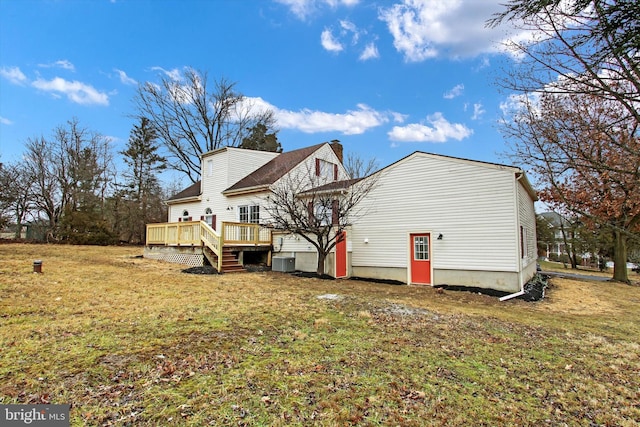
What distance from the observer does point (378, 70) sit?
56.5ft

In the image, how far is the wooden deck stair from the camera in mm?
12922

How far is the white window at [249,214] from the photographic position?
16819 mm

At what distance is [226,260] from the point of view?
13.3 meters

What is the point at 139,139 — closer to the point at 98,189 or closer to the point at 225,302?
the point at 98,189

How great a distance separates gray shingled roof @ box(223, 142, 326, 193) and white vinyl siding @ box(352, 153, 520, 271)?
5.57m

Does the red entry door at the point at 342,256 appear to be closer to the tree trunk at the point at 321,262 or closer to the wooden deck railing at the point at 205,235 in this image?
the tree trunk at the point at 321,262

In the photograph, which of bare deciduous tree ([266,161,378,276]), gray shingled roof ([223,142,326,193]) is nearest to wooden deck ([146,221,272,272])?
bare deciduous tree ([266,161,378,276])

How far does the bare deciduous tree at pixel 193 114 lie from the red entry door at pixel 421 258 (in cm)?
2172

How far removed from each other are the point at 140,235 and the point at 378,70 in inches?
900

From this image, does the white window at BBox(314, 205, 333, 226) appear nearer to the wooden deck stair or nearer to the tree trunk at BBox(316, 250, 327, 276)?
the tree trunk at BBox(316, 250, 327, 276)

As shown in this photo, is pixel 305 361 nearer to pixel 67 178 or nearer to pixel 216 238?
pixel 216 238

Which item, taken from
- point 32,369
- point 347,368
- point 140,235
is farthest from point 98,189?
point 347,368

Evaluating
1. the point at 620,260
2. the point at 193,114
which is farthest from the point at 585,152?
the point at 193,114

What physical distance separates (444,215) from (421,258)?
1.83 meters
